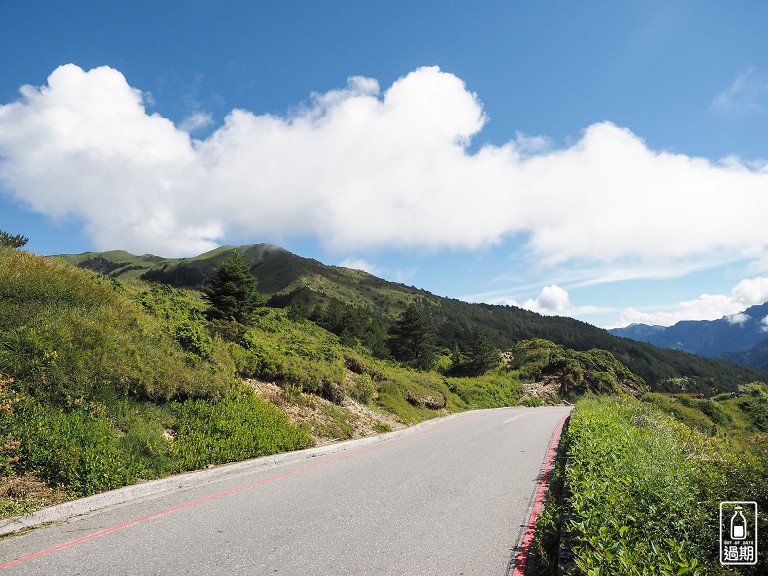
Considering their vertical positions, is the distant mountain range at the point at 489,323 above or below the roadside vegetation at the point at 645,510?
above

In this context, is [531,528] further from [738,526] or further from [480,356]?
[480,356]

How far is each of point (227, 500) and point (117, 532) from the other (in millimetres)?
1782

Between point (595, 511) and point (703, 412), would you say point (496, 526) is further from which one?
point (703, 412)

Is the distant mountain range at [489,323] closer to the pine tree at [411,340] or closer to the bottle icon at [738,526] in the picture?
the pine tree at [411,340]

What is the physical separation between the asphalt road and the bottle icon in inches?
88.9

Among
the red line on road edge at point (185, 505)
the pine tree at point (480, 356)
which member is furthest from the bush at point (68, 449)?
the pine tree at point (480, 356)

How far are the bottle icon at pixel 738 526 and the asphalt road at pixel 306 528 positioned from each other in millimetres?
2259

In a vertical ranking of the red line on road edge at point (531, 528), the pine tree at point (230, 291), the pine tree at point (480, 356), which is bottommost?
the red line on road edge at point (531, 528)

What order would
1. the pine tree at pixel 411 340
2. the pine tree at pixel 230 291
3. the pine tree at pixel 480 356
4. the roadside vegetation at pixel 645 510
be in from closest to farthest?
the roadside vegetation at pixel 645 510, the pine tree at pixel 230 291, the pine tree at pixel 411 340, the pine tree at pixel 480 356

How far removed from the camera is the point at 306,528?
582cm

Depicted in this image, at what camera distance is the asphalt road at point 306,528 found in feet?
15.5

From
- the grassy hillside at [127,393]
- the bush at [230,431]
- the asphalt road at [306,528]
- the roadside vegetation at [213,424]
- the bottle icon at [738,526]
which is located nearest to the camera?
the bottle icon at [738,526]

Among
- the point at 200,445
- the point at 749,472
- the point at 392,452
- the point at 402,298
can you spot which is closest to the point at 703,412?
the point at 392,452

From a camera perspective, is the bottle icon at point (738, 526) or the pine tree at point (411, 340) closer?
the bottle icon at point (738, 526)
